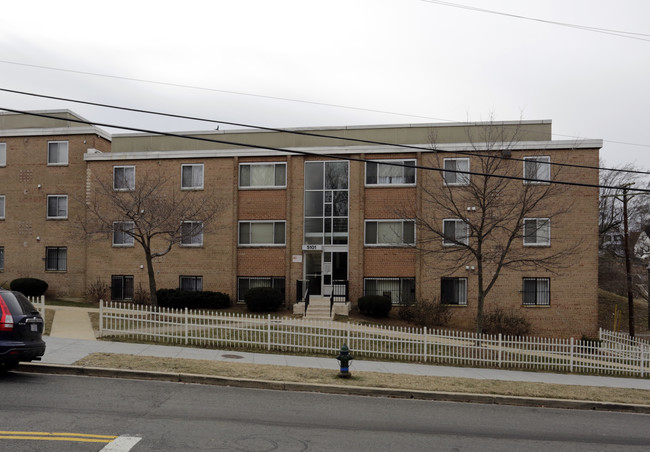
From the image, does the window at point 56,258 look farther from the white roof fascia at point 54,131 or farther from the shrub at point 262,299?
the shrub at point 262,299

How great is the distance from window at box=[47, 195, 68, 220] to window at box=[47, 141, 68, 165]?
1.87 metres

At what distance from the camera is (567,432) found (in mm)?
9852

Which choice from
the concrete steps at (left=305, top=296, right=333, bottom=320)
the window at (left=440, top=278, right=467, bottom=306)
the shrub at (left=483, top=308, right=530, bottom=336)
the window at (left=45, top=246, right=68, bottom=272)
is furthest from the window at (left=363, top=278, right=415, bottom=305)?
the window at (left=45, top=246, right=68, bottom=272)

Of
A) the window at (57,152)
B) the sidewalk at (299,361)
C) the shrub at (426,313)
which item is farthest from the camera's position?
the window at (57,152)

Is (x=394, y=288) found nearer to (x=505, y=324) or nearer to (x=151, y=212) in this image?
(x=505, y=324)

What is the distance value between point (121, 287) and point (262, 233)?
7926mm

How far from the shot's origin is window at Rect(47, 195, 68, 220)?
2960cm

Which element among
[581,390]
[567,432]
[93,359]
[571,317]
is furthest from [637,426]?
[571,317]

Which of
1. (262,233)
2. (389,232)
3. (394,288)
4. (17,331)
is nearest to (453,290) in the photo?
(394,288)

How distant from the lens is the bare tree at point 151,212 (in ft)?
71.1

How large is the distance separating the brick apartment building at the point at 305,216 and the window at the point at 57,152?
70 millimetres

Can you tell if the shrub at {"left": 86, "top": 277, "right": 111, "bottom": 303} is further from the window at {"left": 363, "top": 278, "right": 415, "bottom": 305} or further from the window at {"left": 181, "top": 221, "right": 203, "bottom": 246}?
the window at {"left": 363, "top": 278, "right": 415, "bottom": 305}

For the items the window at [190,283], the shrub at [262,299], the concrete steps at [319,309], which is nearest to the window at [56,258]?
the window at [190,283]

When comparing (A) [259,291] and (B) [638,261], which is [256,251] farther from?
(B) [638,261]
